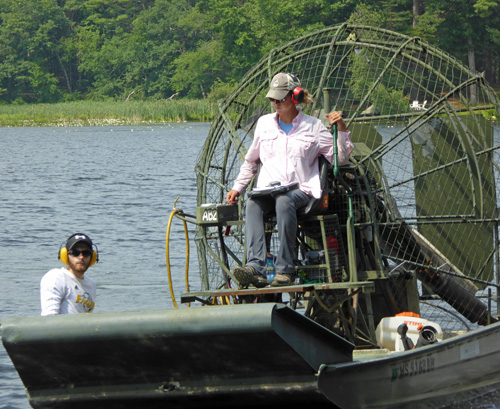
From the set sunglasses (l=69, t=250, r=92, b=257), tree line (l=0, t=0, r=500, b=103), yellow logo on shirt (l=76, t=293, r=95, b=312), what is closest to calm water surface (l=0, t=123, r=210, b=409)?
yellow logo on shirt (l=76, t=293, r=95, b=312)

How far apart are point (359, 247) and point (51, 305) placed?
298 centimetres

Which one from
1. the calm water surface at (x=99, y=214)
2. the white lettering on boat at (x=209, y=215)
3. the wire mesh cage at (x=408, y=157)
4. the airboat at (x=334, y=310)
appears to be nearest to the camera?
the airboat at (x=334, y=310)

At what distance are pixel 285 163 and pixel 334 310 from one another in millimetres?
1310

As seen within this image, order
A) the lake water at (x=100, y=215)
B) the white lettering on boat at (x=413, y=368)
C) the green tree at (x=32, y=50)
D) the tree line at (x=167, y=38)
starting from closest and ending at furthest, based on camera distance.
Result: the white lettering on boat at (x=413, y=368)
the lake water at (x=100, y=215)
the tree line at (x=167, y=38)
the green tree at (x=32, y=50)

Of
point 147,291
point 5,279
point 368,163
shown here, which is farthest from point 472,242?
point 5,279

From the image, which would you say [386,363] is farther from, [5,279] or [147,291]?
[5,279]

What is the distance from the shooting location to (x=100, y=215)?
2591 cm

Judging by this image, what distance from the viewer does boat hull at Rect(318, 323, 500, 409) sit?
8.01m

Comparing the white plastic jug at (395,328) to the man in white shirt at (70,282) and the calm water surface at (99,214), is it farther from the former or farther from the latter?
the calm water surface at (99,214)

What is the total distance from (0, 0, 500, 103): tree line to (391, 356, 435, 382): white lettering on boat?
71.9m

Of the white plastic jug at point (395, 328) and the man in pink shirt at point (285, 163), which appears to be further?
the white plastic jug at point (395, 328)

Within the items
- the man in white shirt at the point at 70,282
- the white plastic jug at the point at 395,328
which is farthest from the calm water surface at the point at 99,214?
the white plastic jug at the point at 395,328

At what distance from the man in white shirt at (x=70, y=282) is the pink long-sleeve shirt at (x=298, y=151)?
172cm

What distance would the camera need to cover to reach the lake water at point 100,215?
15383mm
